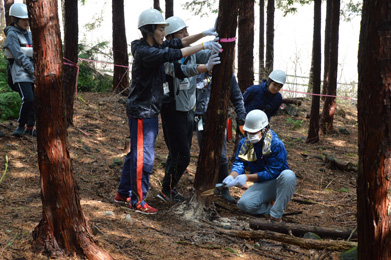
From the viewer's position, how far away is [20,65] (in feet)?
19.8

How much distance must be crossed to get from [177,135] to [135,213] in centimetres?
106

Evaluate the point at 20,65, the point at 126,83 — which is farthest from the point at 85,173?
the point at 126,83

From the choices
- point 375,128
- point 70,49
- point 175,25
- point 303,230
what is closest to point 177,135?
point 175,25

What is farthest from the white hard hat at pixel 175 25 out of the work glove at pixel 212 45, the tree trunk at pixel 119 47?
the tree trunk at pixel 119 47

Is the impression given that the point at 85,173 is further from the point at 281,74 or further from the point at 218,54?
the point at 281,74

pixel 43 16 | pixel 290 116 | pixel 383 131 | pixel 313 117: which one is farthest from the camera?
pixel 290 116

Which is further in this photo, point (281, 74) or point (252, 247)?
point (281, 74)

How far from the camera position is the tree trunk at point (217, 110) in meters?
4.30

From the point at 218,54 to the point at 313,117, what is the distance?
680 centimetres

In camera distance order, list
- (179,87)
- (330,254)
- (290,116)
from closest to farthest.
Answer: (330,254), (179,87), (290,116)

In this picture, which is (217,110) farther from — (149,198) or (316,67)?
(316,67)

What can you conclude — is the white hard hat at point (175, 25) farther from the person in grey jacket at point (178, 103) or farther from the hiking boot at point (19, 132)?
the hiking boot at point (19, 132)

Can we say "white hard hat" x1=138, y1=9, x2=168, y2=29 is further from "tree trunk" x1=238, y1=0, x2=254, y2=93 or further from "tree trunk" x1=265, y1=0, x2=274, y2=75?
"tree trunk" x1=265, y1=0, x2=274, y2=75

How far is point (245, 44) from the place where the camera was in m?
8.07
